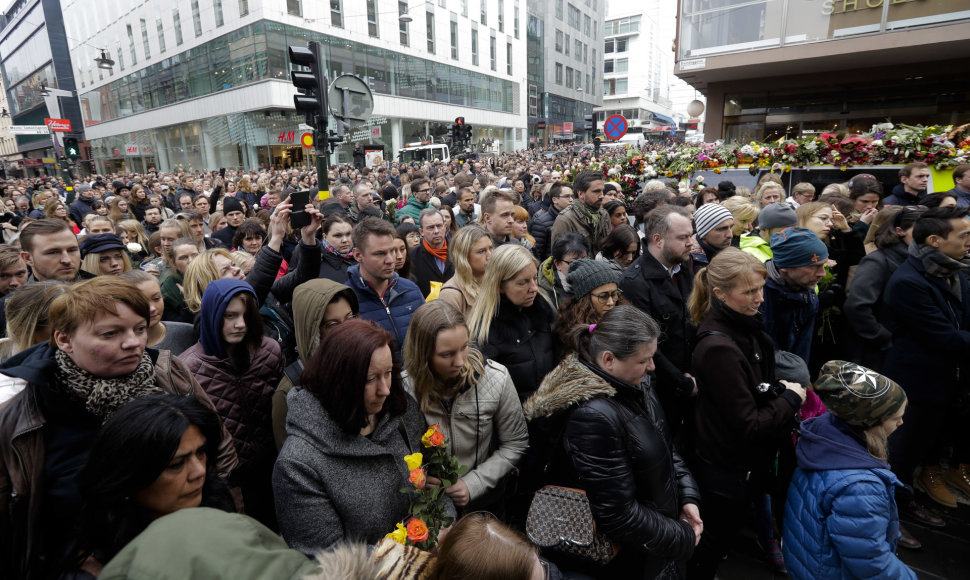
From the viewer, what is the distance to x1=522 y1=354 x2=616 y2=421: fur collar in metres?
1.98

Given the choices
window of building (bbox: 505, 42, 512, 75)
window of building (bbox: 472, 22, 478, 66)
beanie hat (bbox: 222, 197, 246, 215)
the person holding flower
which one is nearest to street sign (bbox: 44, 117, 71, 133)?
beanie hat (bbox: 222, 197, 246, 215)

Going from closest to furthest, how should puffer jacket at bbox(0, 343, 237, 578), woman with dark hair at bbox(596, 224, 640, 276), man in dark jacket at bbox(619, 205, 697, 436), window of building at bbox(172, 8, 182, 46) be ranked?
puffer jacket at bbox(0, 343, 237, 578)
man in dark jacket at bbox(619, 205, 697, 436)
woman with dark hair at bbox(596, 224, 640, 276)
window of building at bbox(172, 8, 182, 46)

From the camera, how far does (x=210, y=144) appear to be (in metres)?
35.6

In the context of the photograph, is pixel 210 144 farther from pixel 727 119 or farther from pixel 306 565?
pixel 306 565

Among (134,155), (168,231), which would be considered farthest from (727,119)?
(134,155)

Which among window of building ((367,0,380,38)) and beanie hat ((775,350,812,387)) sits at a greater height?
window of building ((367,0,380,38))

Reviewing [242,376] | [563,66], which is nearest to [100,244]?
[242,376]

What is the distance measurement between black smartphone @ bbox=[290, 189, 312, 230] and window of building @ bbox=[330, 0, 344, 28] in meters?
34.4

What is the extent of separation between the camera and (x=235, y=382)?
8.38 feet

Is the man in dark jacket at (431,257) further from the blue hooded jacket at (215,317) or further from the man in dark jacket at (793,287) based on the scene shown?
the man in dark jacket at (793,287)

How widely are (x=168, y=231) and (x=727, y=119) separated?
14.6 meters

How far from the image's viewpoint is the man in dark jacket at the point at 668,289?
330 centimetres

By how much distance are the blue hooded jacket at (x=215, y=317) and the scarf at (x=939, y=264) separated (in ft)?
14.3

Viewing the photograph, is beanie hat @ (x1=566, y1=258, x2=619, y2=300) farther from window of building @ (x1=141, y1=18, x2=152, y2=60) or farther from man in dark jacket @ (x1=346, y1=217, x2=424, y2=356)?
window of building @ (x1=141, y1=18, x2=152, y2=60)
